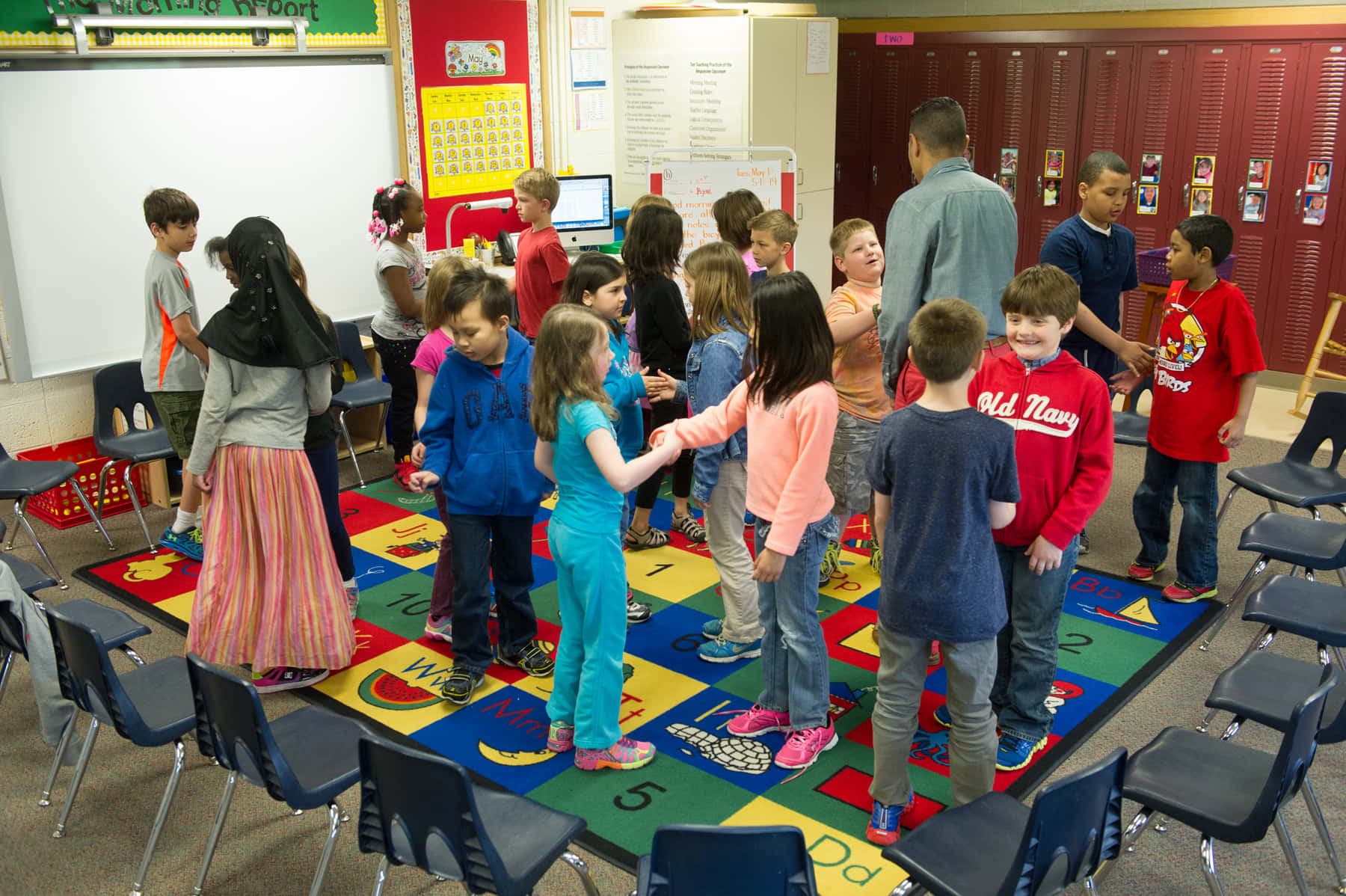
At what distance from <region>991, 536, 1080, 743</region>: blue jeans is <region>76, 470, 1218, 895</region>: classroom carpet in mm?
142

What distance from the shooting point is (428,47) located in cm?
634

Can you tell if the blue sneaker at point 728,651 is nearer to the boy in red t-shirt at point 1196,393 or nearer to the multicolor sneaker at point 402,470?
the boy in red t-shirt at point 1196,393

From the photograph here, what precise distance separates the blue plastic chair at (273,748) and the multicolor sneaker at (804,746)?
1214 millimetres

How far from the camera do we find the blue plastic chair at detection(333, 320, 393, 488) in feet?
18.4

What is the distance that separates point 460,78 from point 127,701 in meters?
4.73

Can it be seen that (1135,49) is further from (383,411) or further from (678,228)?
(383,411)

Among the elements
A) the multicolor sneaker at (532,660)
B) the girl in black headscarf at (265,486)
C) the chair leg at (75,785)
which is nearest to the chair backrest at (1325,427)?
the multicolor sneaker at (532,660)

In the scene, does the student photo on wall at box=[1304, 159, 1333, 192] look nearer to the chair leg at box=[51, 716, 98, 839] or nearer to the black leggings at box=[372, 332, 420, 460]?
the black leggings at box=[372, 332, 420, 460]

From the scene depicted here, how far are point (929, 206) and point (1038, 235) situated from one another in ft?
15.6

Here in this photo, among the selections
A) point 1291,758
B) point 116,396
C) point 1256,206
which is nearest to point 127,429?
point 116,396

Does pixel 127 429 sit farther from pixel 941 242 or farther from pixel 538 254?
pixel 941 242

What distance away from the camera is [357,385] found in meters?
5.75

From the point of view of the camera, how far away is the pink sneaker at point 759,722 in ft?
11.0

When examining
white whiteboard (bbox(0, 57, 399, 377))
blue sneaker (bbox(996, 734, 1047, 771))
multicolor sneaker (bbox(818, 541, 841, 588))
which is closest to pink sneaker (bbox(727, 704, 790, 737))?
blue sneaker (bbox(996, 734, 1047, 771))
